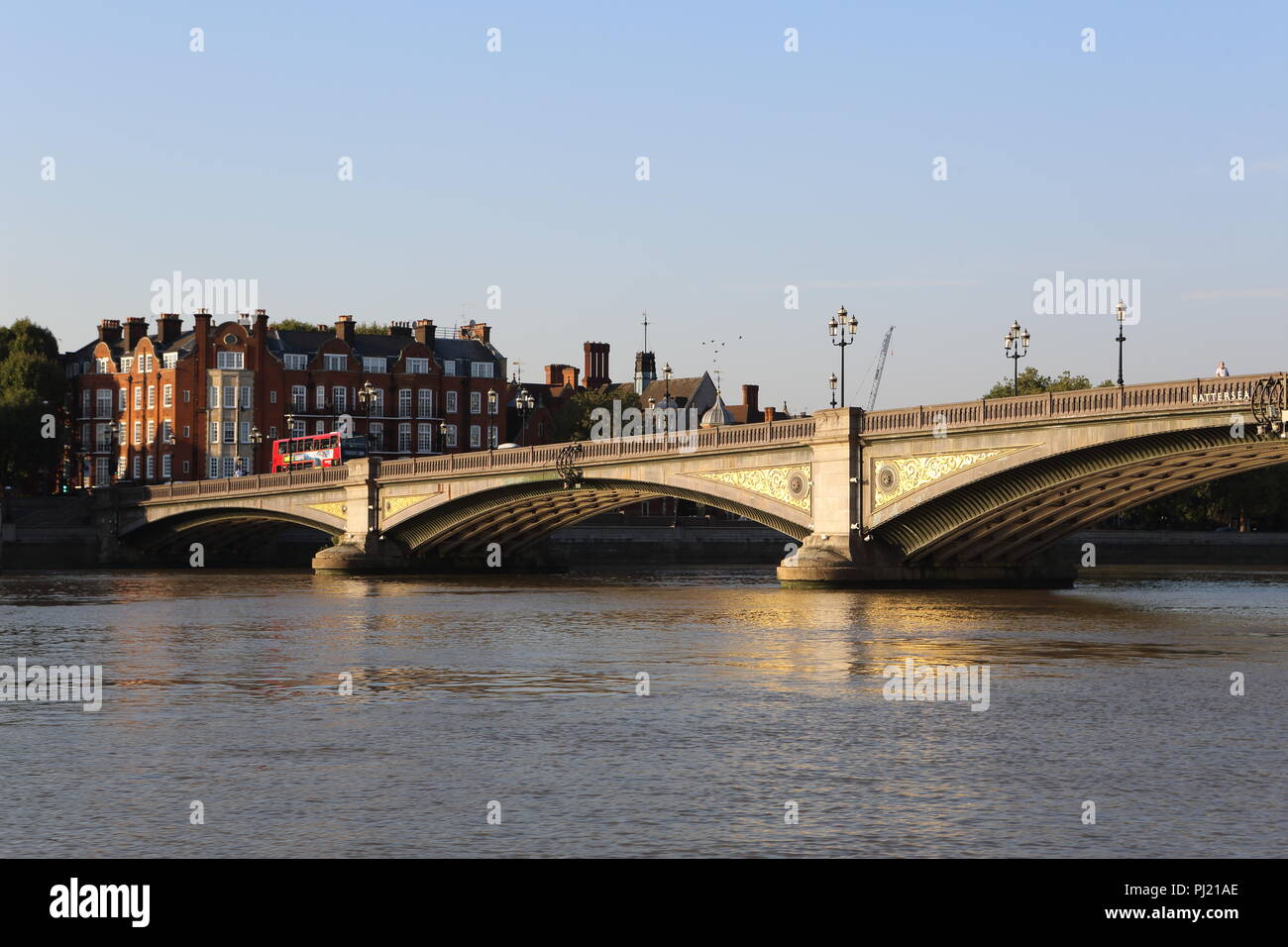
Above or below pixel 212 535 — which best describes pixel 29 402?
above

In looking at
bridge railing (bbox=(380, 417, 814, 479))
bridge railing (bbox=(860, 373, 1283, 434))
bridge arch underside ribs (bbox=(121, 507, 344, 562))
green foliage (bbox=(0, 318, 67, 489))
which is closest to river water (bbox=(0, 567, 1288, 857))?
bridge railing (bbox=(860, 373, 1283, 434))

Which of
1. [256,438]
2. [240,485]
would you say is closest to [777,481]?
[240,485]

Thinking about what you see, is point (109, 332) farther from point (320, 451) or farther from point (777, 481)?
point (777, 481)

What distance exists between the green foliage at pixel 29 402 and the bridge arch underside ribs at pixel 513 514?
1703 inches

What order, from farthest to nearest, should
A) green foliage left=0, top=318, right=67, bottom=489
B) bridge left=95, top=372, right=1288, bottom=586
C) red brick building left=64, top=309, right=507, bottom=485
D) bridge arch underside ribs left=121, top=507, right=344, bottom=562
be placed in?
1. red brick building left=64, top=309, right=507, bottom=485
2. green foliage left=0, top=318, right=67, bottom=489
3. bridge arch underside ribs left=121, top=507, right=344, bottom=562
4. bridge left=95, top=372, right=1288, bottom=586

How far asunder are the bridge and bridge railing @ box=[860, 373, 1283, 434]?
0.16 feet

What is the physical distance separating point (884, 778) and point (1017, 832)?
286cm

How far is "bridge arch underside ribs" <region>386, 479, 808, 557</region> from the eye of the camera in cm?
7081

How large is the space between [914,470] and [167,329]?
86887 millimetres

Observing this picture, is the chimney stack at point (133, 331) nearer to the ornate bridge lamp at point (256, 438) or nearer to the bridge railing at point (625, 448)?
the ornate bridge lamp at point (256, 438)

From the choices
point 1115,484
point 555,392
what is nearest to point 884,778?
point 1115,484

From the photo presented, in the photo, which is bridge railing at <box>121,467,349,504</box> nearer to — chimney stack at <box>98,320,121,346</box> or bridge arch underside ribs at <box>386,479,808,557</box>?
bridge arch underside ribs at <box>386,479,808,557</box>

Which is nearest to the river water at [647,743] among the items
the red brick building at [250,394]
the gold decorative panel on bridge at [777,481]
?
the gold decorative panel on bridge at [777,481]

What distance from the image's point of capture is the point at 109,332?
13600cm
